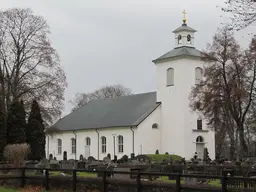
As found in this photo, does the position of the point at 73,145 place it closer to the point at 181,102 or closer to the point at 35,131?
the point at 181,102

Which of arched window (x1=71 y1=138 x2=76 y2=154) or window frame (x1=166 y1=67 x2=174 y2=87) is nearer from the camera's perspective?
window frame (x1=166 y1=67 x2=174 y2=87)

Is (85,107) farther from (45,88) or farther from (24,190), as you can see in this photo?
(24,190)

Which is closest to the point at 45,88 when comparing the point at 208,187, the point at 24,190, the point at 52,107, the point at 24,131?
the point at 52,107

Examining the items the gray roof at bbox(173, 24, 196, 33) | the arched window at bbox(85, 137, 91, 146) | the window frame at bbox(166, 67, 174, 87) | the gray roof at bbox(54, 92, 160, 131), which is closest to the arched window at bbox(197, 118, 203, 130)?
the gray roof at bbox(54, 92, 160, 131)

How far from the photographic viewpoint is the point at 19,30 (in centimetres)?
4638

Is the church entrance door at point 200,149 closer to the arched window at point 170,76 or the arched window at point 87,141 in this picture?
the arched window at point 170,76

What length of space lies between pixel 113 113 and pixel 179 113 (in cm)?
994

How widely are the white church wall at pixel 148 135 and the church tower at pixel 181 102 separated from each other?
1.95 ft

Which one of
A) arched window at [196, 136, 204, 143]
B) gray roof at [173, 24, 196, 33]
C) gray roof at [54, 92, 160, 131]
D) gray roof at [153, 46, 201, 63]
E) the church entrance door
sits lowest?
the church entrance door

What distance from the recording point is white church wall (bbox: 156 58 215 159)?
194 ft

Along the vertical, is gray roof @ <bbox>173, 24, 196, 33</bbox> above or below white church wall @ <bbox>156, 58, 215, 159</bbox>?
above

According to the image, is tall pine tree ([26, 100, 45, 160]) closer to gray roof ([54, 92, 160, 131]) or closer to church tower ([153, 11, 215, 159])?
gray roof ([54, 92, 160, 131])

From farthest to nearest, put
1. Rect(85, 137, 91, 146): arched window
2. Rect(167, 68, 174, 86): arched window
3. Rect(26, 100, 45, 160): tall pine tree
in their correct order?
Rect(85, 137, 91, 146): arched window → Rect(167, 68, 174, 86): arched window → Rect(26, 100, 45, 160): tall pine tree

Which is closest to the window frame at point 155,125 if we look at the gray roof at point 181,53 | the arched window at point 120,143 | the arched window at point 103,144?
the arched window at point 120,143
